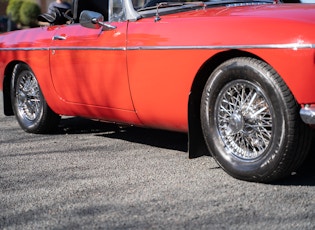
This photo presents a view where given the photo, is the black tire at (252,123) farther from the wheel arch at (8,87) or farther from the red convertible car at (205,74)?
the wheel arch at (8,87)

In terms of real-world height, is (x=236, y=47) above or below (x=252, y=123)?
above

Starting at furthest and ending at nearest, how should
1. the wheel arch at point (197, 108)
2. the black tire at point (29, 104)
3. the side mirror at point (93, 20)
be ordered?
the black tire at point (29, 104), the side mirror at point (93, 20), the wheel arch at point (197, 108)

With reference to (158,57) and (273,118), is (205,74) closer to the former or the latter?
(158,57)

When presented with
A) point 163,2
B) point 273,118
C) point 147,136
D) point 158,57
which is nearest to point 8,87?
point 147,136

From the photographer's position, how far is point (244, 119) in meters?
4.50

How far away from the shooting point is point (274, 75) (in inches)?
165

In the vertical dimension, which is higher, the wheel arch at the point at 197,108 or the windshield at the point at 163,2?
the windshield at the point at 163,2

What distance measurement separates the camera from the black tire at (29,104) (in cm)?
671

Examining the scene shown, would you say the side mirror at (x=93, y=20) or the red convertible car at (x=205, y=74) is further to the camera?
the side mirror at (x=93, y=20)

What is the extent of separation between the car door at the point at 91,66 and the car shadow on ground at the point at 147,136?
77 cm

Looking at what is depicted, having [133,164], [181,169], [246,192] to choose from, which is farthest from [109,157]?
[246,192]

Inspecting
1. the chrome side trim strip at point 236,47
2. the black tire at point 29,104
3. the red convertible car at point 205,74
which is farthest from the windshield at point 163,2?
the black tire at point 29,104

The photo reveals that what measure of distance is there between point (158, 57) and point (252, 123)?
96cm

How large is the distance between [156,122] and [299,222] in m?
1.82
